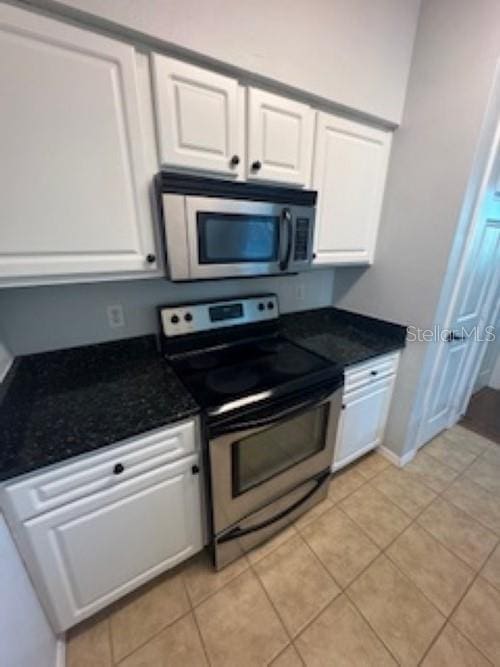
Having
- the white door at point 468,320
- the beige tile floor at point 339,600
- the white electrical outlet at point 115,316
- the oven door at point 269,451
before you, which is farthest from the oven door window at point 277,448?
the white door at point 468,320

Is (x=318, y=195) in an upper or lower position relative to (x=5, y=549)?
upper

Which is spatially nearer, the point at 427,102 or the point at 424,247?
the point at 427,102

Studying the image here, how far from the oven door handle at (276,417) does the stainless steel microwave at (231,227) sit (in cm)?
62

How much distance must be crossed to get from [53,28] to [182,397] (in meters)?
1.22

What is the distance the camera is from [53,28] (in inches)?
32.9

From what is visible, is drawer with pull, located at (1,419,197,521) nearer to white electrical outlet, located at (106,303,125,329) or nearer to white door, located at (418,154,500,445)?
white electrical outlet, located at (106,303,125,329)

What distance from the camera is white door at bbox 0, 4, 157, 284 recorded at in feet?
2.76

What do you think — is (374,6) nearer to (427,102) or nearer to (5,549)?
(427,102)

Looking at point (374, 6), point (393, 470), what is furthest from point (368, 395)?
point (374, 6)

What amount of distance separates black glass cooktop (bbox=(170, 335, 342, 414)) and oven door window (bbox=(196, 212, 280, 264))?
507 millimetres

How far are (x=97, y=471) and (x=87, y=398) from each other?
0.96ft

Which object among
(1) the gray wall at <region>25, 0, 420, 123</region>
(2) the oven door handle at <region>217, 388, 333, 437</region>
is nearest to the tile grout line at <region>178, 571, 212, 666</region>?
(2) the oven door handle at <region>217, 388, 333, 437</region>

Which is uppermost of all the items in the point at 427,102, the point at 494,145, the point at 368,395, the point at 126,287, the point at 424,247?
the point at 427,102

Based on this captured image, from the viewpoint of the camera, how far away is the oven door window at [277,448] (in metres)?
1.25
